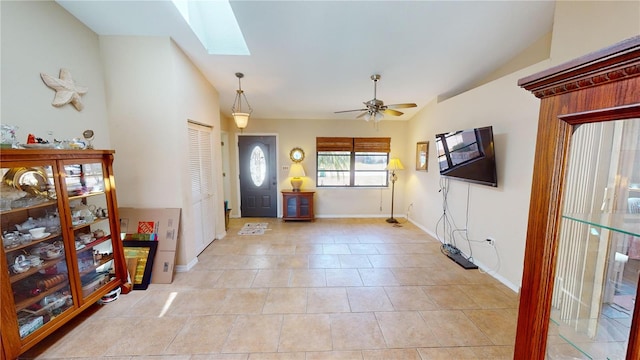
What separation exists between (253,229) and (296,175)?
1485 millimetres

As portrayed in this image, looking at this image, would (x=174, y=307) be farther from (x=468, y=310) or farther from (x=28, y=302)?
(x=468, y=310)

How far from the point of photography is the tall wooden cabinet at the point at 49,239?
1682 millimetres

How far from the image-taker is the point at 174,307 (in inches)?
93.3

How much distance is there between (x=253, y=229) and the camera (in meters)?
4.81

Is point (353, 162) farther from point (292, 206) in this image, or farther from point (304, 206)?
point (292, 206)

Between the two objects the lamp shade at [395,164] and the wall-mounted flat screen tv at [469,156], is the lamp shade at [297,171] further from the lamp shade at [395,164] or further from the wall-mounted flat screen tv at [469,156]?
the wall-mounted flat screen tv at [469,156]

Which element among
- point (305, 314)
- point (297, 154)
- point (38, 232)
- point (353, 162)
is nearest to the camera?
point (38, 232)

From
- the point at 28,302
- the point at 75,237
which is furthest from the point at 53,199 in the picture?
the point at 28,302

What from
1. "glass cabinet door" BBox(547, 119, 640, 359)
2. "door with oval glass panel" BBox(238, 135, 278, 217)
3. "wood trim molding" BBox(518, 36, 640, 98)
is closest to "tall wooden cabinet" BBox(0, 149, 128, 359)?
"wood trim molding" BBox(518, 36, 640, 98)

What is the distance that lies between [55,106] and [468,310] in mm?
4499

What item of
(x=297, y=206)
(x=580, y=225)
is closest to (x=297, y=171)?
(x=297, y=206)

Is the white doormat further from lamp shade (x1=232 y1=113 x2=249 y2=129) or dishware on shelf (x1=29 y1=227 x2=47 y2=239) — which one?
dishware on shelf (x1=29 y1=227 x2=47 y2=239)

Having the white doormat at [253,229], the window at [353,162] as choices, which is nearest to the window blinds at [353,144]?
the window at [353,162]

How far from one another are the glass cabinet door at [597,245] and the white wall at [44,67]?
3.54m
